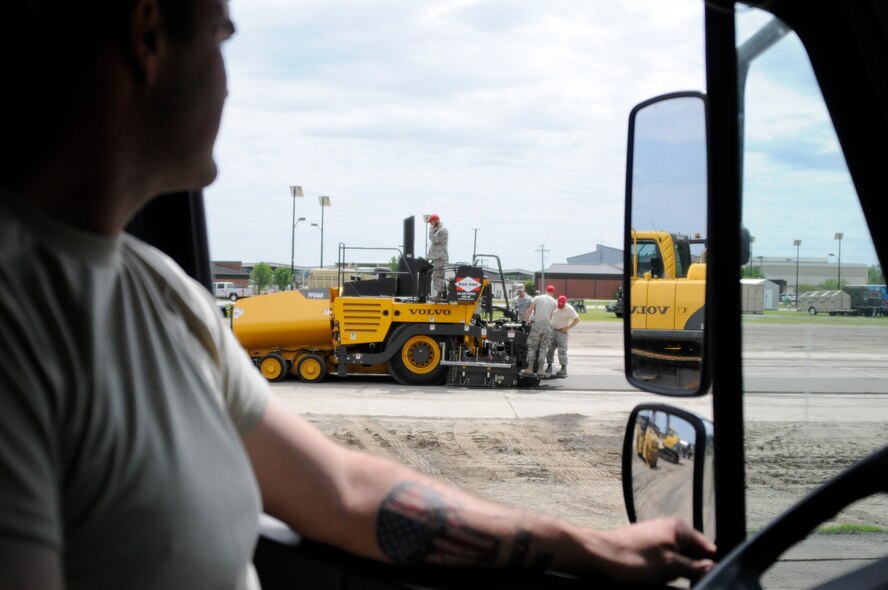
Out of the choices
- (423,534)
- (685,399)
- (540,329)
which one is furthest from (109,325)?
(540,329)

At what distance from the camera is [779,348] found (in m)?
1.32

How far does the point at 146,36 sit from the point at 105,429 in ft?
1.54

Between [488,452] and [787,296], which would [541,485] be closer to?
[488,452]

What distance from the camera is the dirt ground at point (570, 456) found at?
128 cm

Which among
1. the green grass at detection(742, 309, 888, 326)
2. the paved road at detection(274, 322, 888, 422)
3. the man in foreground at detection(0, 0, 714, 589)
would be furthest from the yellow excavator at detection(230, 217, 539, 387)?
the man in foreground at detection(0, 0, 714, 589)

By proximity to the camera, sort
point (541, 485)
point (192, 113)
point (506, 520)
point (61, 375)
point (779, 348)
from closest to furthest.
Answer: point (61, 375)
point (192, 113)
point (779, 348)
point (506, 520)
point (541, 485)

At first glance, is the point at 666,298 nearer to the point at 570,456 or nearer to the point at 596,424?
the point at 570,456

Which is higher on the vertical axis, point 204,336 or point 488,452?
point 204,336

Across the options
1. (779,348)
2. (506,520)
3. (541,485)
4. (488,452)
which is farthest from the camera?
(488,452)

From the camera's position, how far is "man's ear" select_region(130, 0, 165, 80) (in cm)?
98

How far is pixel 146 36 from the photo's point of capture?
990 millimetres

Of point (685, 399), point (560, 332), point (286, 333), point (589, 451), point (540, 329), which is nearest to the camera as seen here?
point (685, 399)

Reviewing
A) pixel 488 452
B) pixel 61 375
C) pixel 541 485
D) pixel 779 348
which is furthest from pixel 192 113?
pixel 488 452

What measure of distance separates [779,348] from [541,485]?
17.2 ft
